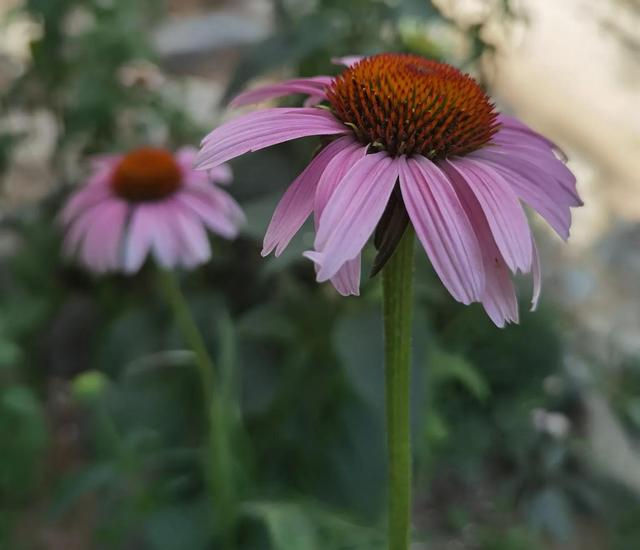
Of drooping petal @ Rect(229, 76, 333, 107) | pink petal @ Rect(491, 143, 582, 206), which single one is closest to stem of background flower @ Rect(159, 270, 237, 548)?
drooping petal @ Rect(229, 76, 333, 107)

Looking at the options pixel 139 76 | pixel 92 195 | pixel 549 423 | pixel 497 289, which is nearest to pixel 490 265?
pixel 497 289

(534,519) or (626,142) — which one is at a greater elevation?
(626,142)

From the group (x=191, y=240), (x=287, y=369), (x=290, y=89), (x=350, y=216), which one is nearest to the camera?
(x=350, y=216)

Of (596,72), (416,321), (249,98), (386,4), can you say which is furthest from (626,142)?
(249,98)

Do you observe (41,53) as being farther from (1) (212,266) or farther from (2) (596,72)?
(2) (596,72)

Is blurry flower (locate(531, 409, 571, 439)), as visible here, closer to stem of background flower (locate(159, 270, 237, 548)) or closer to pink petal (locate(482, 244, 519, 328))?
stem of background flower (locate(159, 270, 237, 548))

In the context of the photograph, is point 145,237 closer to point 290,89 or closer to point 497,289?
point 290,89
